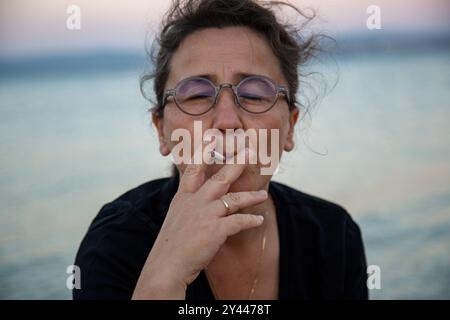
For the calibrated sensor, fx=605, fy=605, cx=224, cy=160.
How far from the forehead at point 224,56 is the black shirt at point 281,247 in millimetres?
438

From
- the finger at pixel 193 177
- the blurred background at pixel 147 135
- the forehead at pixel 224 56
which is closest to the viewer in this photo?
the finger at pixel 193 177

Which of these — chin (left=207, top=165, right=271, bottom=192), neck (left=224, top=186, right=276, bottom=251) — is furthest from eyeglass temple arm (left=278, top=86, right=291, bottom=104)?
neck (left=224, top=186, right=276, bottom=251)

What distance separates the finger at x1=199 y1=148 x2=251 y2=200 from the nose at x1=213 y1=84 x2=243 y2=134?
166mm

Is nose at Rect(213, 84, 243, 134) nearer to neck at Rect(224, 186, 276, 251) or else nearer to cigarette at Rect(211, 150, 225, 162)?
cigarette at Rect(211, 150, 225, 162)

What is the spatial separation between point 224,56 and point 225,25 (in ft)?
0.65

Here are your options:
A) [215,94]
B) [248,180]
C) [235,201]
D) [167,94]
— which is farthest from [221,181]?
[167,94]

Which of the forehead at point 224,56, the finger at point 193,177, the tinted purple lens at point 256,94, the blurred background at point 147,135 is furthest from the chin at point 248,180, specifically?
the blurred background at point 147,135

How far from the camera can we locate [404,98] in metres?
6.05

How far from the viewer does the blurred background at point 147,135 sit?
12.8ft

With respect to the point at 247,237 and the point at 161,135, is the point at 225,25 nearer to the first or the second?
the point at 161,135

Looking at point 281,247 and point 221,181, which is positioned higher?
point 221,181

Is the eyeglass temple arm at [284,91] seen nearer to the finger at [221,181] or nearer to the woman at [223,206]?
the woman at [223,206]

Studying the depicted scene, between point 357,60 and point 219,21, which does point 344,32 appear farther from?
point 219,21

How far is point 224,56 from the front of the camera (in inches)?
80.5
